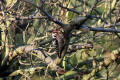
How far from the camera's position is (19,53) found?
6.80m

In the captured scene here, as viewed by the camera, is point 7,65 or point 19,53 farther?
point 7,65

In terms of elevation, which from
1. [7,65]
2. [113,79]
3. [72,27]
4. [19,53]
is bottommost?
[113,79]

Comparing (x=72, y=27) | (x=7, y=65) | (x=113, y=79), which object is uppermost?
(x=72, y=27)

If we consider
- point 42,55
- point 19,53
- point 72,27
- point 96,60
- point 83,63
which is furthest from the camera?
point 83,63

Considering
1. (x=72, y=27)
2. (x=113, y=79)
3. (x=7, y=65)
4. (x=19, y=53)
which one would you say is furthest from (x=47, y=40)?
(x=72, y=27)

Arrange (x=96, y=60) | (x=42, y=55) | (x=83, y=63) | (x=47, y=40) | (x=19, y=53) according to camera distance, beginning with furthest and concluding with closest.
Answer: (x=83, y=63), (x=96, y=60), (x=47, y=40), (x=19, y=53), (x=42, y=55)

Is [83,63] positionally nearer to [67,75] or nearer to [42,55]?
[67,75]

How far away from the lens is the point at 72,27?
4.23 metres

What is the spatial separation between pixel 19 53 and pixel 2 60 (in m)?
1.17

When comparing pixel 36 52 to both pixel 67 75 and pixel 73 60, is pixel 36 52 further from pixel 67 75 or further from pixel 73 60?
pixel 73 60

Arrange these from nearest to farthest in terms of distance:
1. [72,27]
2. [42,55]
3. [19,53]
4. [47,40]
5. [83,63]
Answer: [72,27], [42,55], [19,53], [47,40], [83,63]

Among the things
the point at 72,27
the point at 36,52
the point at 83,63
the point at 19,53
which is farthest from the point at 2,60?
the point at 72,27

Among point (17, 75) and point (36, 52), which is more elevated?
point (36, 52)

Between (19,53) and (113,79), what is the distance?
3015 millimetres
